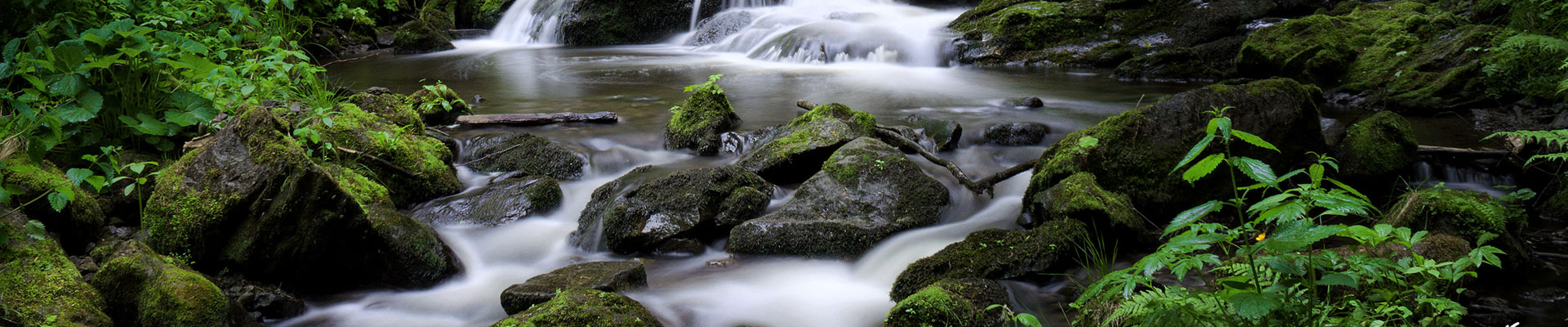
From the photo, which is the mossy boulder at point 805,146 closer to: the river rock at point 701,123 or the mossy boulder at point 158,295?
the river rock at point 701,123

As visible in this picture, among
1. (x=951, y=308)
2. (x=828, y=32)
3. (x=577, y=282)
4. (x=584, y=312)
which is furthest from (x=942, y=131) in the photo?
(x=828, y=32)

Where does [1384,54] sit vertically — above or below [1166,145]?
below

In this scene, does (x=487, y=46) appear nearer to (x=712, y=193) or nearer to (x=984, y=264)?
(x=712, y=193)

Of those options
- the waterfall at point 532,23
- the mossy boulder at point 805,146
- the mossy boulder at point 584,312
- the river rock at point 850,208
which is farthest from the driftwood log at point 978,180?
the waterfall at point 532,23

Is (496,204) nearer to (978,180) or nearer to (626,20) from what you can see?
(978,180)

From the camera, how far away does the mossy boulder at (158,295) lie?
10.4 feet

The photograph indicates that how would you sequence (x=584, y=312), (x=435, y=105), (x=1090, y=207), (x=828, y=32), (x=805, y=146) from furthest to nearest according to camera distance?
1. (x=828, y=32)
2. (x=435, y=105)
3. (x=805, y=146)
4. (x=1090, y=207)
5. (x=584, y=312)

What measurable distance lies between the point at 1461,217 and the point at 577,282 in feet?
14.1

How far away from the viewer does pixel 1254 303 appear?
2006 millimetres

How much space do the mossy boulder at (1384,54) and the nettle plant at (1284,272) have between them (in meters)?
6.21

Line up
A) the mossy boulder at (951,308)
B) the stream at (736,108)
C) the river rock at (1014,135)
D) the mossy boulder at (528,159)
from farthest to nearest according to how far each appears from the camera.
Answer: the river rock at (1014,135) → the mossy boulder at (528,159) → the stream at (736,108) → the mossy boulder at (951,308)

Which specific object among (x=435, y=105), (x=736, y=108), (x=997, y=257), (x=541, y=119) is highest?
(x=997, y=257)

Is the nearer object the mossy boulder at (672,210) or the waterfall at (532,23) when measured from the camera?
the mossy boulder at (672,210)

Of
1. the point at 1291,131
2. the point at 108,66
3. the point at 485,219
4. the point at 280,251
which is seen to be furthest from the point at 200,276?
the point at 1291,131
